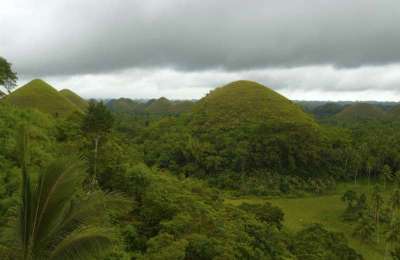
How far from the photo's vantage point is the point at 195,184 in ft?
89.6

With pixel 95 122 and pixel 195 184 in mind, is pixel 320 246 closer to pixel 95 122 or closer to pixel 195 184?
pixel 195 184

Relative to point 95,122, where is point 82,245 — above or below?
below

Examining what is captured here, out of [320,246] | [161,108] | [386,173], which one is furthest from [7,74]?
[161,108]

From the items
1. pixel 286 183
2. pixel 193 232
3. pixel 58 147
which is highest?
pixel 58 147

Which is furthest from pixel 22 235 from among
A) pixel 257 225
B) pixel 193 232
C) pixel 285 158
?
pixel 285 158

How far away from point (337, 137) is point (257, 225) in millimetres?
43545

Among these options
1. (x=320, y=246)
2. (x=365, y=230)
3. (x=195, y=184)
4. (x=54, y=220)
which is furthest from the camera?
(x=365, y=230)

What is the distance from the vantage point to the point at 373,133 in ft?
210

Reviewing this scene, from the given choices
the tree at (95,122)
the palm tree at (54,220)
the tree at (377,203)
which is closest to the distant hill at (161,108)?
the tree at (377,203)

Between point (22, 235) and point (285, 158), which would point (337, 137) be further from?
point (22, 235)

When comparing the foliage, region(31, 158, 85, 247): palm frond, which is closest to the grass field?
the foliage

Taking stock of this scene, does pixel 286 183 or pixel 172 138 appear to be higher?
pixel 172 138

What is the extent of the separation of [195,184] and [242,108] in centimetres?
4468

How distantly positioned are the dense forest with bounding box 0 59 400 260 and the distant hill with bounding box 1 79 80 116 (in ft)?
1.20
